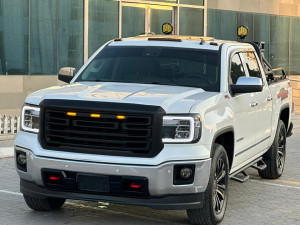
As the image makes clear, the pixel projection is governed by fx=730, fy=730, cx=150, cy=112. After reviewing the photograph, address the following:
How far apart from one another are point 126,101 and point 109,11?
16.7m

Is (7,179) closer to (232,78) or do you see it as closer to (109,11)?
(232,78)

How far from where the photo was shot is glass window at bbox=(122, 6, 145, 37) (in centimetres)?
2416

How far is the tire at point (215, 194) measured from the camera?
744 cm

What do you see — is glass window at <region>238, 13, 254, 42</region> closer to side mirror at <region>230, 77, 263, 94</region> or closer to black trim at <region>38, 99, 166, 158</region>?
side mirror at <region>230, 77, 263, 94</region>

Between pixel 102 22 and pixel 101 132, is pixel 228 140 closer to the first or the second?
pixel 101 132

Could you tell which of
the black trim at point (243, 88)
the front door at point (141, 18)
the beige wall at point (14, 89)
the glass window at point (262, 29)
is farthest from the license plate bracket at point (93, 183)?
the glass window at point (262, 29)

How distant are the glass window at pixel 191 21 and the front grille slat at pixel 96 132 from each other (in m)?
19.8

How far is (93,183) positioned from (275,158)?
4.46 meters

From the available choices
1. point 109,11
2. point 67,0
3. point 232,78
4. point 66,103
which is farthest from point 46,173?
point 109,11

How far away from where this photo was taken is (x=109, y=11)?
926 inches

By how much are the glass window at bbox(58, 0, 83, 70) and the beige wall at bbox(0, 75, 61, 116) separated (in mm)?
1182

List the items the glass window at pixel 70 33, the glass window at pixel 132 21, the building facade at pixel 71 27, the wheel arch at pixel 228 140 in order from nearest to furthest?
1. the wheel arch at pixel 228 140
2. the building facade at pixel 71 27
3. the glass window at pixel 70 33
4. the glass window at pixel 132 21

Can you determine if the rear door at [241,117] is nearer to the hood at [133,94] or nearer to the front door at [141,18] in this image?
the hood at [133,94]

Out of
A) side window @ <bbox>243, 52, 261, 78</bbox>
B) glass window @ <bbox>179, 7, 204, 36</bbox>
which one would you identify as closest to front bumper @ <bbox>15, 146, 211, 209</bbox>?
side window @ <bbox>243, 52, 261, 78</bbox>
